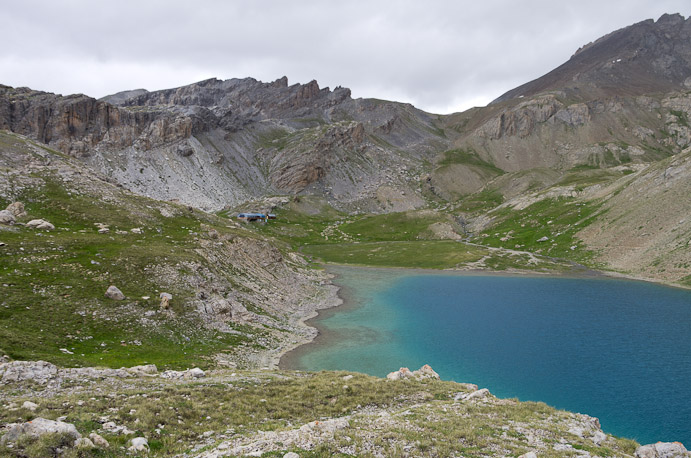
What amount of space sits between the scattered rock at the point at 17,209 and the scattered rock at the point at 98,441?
195 feet

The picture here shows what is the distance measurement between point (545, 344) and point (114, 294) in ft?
201

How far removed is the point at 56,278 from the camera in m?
46.0

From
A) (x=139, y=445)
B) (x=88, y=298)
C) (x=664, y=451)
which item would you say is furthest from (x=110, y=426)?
(x=88, y=298)

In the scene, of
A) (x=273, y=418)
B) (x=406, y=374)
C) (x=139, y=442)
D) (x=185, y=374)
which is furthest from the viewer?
(x=406, y=374)

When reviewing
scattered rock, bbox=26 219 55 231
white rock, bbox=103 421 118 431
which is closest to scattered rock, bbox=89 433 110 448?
white rock, bbox=103 421 118 431

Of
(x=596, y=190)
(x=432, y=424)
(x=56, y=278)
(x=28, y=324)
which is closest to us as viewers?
(x=432, y=424)

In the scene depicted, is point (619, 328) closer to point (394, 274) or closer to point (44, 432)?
point (394, 274)

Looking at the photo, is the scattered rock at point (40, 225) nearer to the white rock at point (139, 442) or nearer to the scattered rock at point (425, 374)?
the white rock at point (139, 442)

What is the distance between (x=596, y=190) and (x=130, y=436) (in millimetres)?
199169

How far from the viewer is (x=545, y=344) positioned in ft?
189

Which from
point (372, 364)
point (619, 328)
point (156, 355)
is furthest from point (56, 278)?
point (619, 328)

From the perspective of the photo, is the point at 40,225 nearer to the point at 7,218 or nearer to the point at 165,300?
the point at 7,218

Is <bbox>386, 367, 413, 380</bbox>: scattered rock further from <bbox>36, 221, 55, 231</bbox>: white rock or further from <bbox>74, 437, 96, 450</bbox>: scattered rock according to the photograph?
<bbox>36, 221, 55, 231</bbox>: white rock

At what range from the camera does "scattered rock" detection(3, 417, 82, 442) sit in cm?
1489
